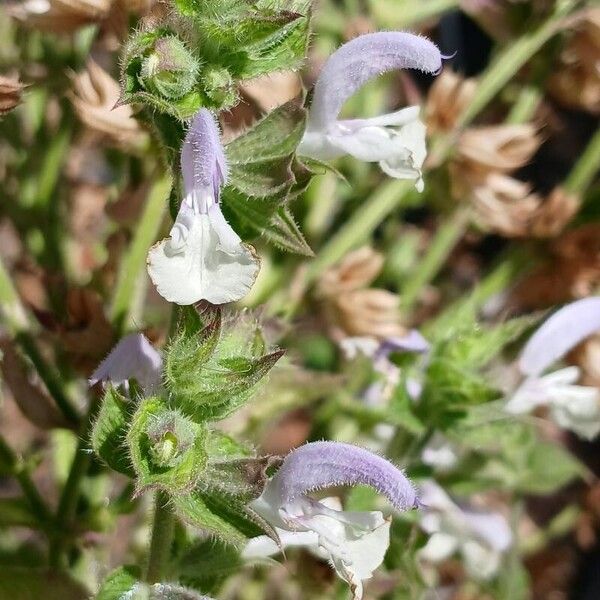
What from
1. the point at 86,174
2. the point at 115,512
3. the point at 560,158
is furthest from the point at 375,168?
the point at 560,158

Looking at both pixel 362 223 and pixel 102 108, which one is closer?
pixel 102 108

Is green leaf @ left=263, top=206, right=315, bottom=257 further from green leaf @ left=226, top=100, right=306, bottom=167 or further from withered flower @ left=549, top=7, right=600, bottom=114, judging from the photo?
withered flower @ left=549, top=7, right=600, bottom=114

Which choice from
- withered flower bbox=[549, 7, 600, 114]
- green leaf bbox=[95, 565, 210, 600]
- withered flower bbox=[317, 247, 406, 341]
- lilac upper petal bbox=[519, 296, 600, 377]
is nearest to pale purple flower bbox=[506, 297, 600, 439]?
lilac upper petal bbox=[519, 296, 600, 377]

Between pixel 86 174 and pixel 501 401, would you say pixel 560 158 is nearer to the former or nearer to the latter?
pixel 86 174

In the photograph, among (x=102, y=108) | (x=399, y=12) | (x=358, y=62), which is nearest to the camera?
(x=358, y=62)

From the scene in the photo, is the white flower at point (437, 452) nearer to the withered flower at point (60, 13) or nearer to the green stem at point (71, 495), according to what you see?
the green stem at point (71, 495)

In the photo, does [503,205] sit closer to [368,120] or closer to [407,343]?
[407,343]

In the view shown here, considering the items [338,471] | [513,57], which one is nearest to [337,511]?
[338,471]
